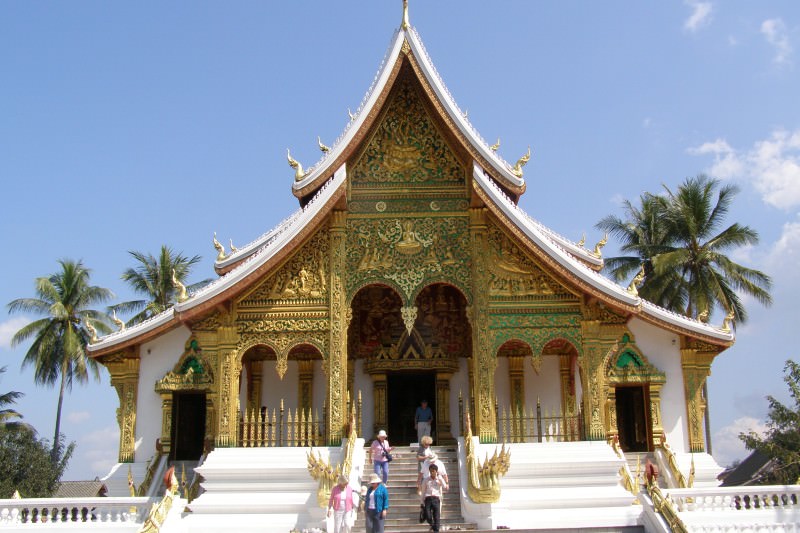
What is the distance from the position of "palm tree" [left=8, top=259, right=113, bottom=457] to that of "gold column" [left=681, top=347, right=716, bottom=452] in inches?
773

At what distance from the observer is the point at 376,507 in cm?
932

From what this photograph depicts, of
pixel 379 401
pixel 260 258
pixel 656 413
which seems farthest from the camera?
pixel 379 401

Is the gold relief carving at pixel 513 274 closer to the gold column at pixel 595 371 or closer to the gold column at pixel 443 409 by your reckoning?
the gold column at pixel 595 371

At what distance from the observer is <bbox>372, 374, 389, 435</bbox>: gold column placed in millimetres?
15430

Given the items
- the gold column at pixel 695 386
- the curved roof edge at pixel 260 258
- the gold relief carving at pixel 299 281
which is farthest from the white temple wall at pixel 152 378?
the gold column at pixel 695 386

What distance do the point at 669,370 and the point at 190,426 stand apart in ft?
27.4

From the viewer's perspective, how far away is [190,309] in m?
13.0

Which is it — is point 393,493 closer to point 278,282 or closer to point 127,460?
point 278,282

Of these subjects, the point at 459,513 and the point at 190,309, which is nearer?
the point at 459,513

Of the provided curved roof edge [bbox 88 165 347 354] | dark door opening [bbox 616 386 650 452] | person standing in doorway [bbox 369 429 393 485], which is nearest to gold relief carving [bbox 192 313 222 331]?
curved roof edge [bbox 88 165 347 354]

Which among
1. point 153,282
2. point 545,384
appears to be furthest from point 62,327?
point 545,384

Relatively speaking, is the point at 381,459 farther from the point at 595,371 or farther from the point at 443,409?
the point at 443,409

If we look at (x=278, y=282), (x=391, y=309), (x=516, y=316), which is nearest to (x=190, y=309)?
(x=278, y=282)

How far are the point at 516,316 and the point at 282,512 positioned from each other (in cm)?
464
